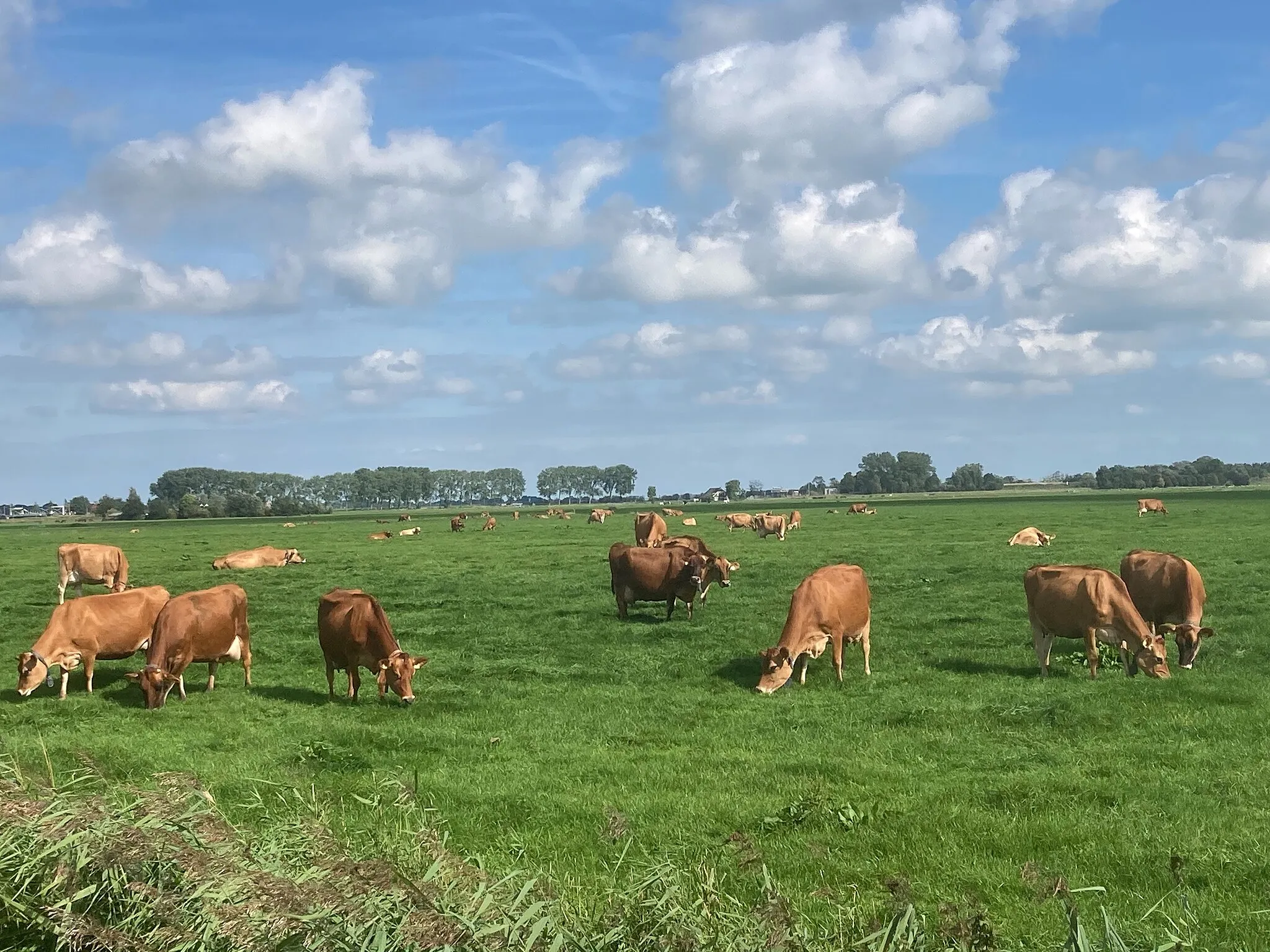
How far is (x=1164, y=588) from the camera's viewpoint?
62.8 feet

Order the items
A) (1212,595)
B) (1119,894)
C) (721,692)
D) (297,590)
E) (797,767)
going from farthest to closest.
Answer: (297,590) < (1212,595) < (721,692) < (797,767) < (1119,894)

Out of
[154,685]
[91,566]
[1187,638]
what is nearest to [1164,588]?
[1187,638]

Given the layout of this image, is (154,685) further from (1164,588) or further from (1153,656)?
(1164,588)

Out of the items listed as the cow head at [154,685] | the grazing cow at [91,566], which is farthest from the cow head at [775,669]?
the grazing cow at [91,566]

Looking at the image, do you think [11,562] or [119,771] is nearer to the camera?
[119,771]

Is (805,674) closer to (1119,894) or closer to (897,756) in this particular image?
(897,756)

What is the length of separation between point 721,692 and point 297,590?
17.0 m

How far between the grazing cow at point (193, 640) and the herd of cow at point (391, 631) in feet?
0.06

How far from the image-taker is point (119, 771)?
11.5 meters

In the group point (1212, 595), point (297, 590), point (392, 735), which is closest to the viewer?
point (392, 735)

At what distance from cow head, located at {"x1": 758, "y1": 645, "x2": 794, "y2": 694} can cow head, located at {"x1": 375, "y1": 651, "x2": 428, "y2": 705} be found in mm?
4891

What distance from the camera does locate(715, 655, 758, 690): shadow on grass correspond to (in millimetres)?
16438

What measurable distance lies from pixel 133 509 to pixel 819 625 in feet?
472

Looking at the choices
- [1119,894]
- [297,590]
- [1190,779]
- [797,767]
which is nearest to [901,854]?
[1119,894]
